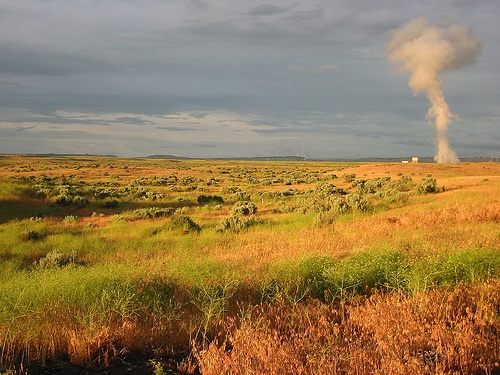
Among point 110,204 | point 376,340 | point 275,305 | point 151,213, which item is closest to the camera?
point 376,340

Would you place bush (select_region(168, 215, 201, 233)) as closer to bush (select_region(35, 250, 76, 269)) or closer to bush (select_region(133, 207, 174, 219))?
bush (select_region(133, 207, 174, 219))

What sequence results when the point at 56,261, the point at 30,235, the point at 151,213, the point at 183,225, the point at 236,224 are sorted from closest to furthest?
the point at 56,261, the point at 30,235, the point at 236,224, the point at 183,225, the point at 151,213

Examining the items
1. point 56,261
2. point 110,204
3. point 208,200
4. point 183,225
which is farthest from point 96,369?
point 208,200

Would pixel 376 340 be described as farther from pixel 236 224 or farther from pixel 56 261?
pixel 236 224

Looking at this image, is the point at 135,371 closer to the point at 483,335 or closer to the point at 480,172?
the point at 483,335

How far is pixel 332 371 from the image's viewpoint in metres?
4.36

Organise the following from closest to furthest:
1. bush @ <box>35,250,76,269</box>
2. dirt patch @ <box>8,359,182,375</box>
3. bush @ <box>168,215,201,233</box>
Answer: dirt patch @ <box>8,359,182,375</box>, bush @ <box>35,250,76,269</box>, bush @ <box>168,215,201,233</box>

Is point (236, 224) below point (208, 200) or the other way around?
the other way around

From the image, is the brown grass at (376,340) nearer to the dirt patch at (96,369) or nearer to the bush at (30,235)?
the dirt patch at (96,369)

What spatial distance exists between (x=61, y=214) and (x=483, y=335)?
31589 millimetres

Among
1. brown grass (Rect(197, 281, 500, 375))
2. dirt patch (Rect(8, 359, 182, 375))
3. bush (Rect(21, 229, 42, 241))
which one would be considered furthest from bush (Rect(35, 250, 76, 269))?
brown grass (Rect(197, 281, 500, 375))

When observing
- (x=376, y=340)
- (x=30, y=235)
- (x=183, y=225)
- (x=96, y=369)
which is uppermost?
(x=376, y=340)

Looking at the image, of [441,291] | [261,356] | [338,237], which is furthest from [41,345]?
[338,237]

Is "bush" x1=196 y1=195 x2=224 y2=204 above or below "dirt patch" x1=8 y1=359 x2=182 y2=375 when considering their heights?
below
